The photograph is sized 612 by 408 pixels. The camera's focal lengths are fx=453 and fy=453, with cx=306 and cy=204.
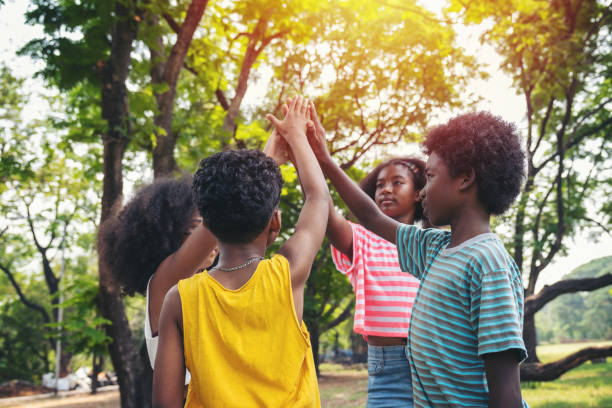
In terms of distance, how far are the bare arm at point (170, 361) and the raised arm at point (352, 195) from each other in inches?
41.0

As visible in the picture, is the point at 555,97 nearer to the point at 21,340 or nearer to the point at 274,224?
the point at 274,224

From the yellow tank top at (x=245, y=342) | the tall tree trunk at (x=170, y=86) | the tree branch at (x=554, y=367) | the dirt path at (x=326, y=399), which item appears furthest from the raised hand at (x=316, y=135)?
the dirt path at (x=326, y=399)

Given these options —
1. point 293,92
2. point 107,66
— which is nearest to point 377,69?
point 293,92

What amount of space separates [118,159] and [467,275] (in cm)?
467

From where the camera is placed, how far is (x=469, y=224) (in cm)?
161

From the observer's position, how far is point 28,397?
21.9 metres

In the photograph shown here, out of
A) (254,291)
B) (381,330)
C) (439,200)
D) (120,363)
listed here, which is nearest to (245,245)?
(254,291)

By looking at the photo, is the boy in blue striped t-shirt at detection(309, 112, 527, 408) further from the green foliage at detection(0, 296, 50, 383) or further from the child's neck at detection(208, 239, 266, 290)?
the green foliage at detection(0, 296, 50, 383)

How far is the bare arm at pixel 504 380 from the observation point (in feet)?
4.09

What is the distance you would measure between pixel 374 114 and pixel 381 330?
8594mm

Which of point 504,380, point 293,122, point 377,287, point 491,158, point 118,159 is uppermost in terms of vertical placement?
point 118,159

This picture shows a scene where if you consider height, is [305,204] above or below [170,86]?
below

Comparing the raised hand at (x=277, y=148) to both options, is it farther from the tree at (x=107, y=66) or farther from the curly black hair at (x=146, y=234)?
the tree at (x=107, y=66)

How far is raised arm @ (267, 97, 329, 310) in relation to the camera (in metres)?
1.54
